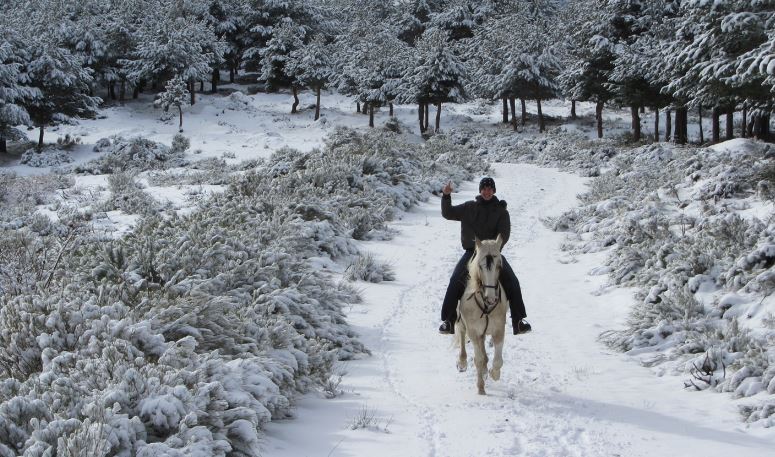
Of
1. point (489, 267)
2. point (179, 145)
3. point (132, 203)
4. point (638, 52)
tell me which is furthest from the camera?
point (179, 145)

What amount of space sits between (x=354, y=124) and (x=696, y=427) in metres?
51.6

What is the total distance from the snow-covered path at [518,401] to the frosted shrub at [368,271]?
39cm

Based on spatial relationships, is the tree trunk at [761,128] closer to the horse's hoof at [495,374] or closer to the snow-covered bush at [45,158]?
the horse's hoof at [495,374]

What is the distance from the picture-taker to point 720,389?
263 inches

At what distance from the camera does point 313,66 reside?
57.7m

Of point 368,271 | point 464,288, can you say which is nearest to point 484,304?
point 464,288

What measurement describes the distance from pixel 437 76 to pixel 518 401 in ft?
149

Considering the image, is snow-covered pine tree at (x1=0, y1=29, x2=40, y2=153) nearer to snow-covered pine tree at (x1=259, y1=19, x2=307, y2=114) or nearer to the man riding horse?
snow-covered pine tree at (x1=259, y1=19, x2=307, y2=114)

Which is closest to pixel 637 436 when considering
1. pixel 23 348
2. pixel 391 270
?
pixel 23 348

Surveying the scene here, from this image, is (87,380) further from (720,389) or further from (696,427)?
(720,389)

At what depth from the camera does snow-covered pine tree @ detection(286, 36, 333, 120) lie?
57.4 metres

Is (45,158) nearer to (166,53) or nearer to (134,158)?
(134,158)

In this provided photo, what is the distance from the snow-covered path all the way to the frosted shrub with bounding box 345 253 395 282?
1.28 ft

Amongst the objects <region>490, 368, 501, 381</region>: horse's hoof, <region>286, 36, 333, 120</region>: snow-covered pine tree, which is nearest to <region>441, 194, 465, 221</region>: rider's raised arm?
<region>490, 368, 501, 381</region>: horse's hoof
